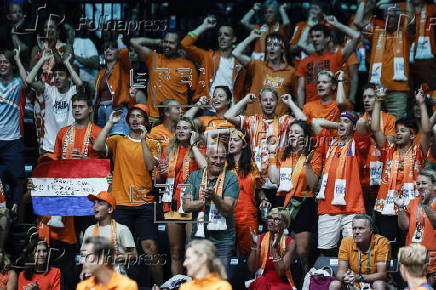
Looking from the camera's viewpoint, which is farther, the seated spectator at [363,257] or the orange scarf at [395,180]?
the orange scarf at [395,180]

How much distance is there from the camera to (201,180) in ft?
35.7

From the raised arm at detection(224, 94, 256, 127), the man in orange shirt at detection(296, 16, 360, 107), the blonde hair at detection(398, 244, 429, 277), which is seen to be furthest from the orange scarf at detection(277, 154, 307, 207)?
the blonde hair at detection(398, 244, 429, 277)

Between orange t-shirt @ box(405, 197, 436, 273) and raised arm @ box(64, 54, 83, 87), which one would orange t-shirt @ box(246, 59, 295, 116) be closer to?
raised arm @ box(64, 54, 83, 87)

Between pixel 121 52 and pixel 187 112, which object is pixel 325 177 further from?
pixel 121 52

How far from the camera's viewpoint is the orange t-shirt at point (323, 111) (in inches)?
476

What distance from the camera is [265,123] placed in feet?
39.3

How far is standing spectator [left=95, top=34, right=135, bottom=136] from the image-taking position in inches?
510

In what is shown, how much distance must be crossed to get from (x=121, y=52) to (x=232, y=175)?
2.85 m

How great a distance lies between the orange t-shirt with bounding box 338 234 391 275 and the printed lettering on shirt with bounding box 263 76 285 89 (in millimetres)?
2589

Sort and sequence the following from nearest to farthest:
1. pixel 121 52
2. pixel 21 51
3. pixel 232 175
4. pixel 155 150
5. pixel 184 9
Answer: pixel 232 175 < pixel 155 150 < pixel 121 52 < pixel 21 51 < pixel 184 9

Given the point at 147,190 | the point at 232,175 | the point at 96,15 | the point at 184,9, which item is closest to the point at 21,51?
the point at 96,15

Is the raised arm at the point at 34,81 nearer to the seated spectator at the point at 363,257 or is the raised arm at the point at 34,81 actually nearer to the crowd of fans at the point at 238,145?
the crowd of fans at the point at 238,145

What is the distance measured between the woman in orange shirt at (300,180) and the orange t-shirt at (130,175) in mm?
1288

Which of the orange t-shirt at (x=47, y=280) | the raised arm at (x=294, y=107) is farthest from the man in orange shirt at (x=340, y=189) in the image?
the orange t-shirt at (x=47, y=280)
